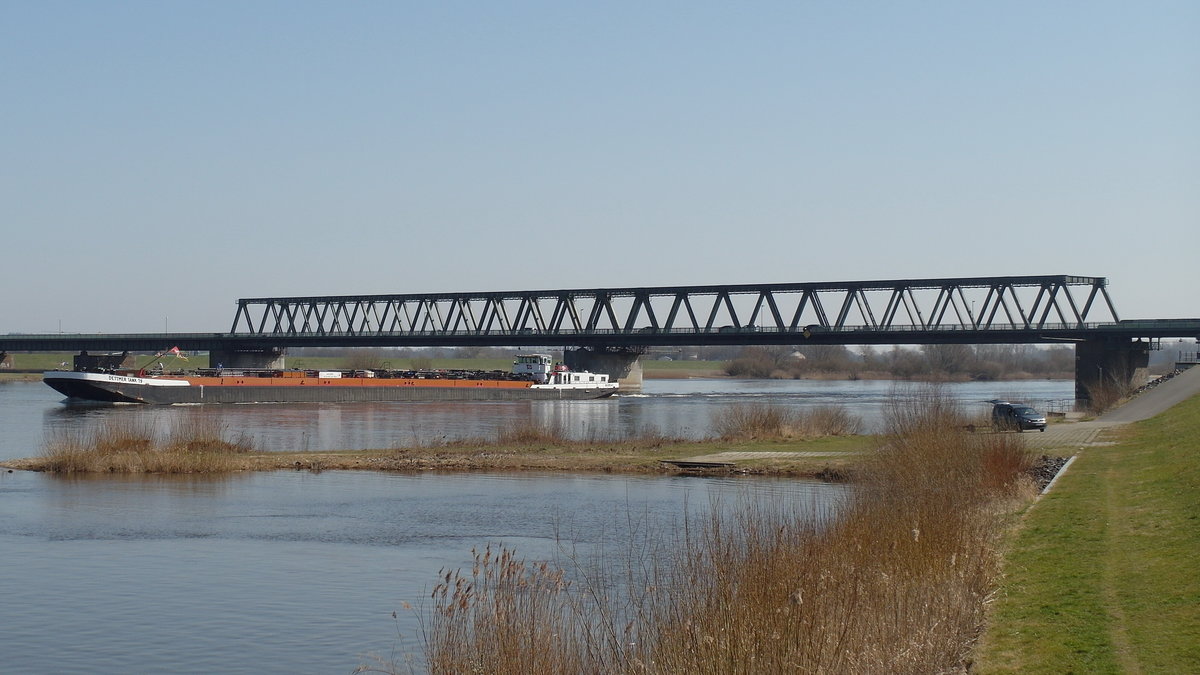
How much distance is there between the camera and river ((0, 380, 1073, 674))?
18031 mm

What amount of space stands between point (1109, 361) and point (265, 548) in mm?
96641

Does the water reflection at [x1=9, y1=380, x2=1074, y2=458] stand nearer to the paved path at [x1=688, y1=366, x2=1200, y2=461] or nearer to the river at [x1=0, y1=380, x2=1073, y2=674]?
the paved path at [x1=688, y1=366, x2=1200, y2=461]

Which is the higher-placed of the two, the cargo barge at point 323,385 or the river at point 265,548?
the cargo barge at point 323,385

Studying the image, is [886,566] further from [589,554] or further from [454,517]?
[454,517]

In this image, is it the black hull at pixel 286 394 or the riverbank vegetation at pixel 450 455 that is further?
the black hull at pixel 286 394

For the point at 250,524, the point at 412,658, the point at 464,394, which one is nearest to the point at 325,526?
the point at 250,524

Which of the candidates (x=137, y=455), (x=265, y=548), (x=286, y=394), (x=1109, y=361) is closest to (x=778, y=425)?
(x=137, y=455)

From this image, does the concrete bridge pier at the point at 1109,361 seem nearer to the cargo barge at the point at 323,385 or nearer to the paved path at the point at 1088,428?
the paved path at the point at 1088,428

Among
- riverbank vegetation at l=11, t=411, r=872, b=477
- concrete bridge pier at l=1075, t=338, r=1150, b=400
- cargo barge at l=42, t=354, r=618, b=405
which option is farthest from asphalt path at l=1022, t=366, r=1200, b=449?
cargo barge at l=42, t=354, r=618, b=405

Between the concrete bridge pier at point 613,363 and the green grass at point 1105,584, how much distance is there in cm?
11306

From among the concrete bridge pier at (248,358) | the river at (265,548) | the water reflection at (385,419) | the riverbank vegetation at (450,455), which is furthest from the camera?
the concrete bridge pier at (248,358)

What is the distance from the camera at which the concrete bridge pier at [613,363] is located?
14038 centimetres

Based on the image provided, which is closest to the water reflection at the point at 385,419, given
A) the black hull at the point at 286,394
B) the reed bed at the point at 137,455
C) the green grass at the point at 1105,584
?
the black hull at the point at 286,394

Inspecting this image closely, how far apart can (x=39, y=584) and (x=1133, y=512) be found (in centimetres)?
1971
